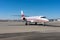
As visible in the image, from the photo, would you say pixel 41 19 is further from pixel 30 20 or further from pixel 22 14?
pixel 22 14

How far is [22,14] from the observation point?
65812 mm

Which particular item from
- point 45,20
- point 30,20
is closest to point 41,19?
point 45,20

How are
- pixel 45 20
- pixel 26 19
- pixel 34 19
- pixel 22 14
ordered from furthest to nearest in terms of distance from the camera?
pixel 22 14
pixel 26 19
pixel 34 19
pixel 45 20

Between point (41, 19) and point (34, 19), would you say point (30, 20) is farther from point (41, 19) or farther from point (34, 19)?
point (41, 19)

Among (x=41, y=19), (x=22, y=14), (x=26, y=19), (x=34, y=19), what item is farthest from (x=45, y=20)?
(x=22, y=14)

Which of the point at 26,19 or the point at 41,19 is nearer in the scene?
the point at 41,19

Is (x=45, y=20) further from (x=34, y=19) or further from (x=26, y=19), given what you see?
(x=26, y=19)

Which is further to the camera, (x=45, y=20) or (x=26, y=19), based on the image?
(x=26, y=19)

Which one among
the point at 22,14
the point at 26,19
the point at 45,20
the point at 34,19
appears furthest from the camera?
the point at 22,14

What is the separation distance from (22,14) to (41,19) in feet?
59.5

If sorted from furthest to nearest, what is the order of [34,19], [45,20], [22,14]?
[22,14] → [34,19] → [45,20]

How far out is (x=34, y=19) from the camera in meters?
52.4

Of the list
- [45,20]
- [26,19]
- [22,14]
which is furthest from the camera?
[22,14]

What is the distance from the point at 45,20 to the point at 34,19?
18.2 ft
